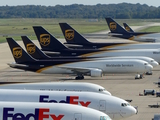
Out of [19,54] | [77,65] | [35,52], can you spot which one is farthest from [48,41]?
[19,54]

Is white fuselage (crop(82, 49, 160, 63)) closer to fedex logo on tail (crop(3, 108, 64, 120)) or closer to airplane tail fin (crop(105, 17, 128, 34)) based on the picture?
airplane tail fin (crop(105, 17, 128, 34))

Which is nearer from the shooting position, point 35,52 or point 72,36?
point 35,52

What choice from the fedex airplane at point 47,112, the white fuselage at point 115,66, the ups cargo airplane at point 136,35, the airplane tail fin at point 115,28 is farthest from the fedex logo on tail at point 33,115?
the airplane tail fin at point 115,28

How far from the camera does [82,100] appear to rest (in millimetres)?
39656

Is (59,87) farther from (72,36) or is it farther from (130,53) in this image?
(72,36)

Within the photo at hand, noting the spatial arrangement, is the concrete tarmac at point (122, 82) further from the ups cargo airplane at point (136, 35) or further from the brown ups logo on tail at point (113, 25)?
the brown ups logo on tail at point (113, 25)

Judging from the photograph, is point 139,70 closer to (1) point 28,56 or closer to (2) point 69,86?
(1) point 28,56

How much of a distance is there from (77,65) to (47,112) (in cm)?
4211

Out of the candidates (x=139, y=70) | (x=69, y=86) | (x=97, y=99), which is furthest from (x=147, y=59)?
(x=97, y=99)

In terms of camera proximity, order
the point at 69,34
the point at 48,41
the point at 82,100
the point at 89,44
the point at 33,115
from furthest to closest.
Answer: the point at 69,34
the point at 89,44
the point at 48,41
the point at 82,100
the point at 33,115

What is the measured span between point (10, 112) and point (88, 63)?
4257 centimetres

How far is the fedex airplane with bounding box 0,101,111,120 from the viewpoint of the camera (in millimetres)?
33312

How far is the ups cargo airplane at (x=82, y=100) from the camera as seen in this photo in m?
39.3

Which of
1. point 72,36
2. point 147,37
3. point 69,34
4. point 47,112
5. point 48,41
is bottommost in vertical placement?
point 147,37
